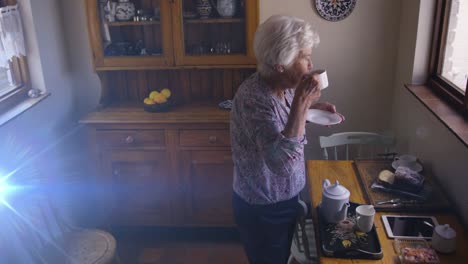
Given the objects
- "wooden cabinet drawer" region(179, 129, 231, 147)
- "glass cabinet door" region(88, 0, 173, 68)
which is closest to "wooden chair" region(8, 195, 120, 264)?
"wooden cabinet drawer" region(179, 129, 231, 147)

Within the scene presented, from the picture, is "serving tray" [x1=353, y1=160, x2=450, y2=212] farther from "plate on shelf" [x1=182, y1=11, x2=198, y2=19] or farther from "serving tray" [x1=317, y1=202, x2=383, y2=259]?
"plate on shelf" [x1=182, y1=11, x2=198, y2=19]

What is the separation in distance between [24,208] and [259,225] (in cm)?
107

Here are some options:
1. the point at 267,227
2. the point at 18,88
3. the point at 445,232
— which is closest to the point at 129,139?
the point at 18,88

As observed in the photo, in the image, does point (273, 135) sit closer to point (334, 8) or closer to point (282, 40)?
point (282, 40)

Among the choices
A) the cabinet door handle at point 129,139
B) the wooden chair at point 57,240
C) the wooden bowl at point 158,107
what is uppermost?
the wooden bowl at point 158,107

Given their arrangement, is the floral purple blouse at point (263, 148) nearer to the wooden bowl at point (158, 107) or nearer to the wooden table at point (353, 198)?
the wooden table at point (353, 198)

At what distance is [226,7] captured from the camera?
2.47m

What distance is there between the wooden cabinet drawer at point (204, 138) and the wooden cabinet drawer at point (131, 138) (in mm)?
130

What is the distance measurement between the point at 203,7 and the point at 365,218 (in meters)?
1.50

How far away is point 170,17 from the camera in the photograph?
2.45 meters

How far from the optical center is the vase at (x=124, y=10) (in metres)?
2.52

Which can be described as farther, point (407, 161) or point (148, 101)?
point (148, 101)

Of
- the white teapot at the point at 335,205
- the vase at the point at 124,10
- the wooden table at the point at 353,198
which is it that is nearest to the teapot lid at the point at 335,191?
the white teapot at the point at 335,205

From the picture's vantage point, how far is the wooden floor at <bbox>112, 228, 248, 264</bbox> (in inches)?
103
